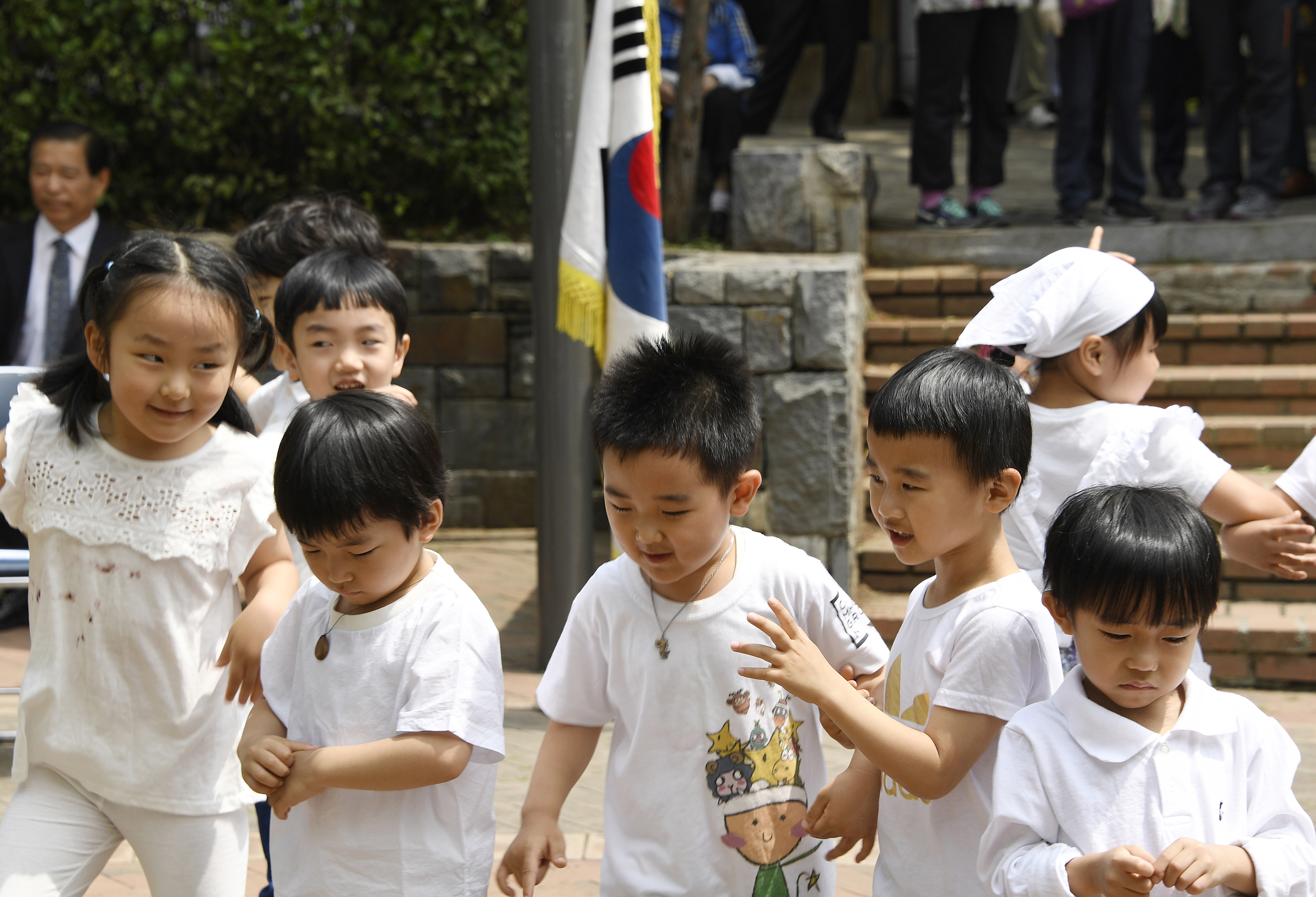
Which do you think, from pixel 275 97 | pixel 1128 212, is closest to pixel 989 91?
pixel 1128 212

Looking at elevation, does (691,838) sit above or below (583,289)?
below

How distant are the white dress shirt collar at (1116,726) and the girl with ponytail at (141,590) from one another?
133cm

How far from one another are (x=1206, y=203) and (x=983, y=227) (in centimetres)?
116

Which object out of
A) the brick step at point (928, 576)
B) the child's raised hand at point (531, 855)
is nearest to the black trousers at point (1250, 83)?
the brick step at point (928, 576)

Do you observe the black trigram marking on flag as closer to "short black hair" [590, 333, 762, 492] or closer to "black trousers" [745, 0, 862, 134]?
"short black hair" [590, 333, 762, 492]

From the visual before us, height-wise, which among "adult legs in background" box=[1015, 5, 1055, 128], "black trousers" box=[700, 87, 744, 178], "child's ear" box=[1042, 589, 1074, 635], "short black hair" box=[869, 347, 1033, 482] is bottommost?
"child's ear" box=[1042, 589, 1074, 635]

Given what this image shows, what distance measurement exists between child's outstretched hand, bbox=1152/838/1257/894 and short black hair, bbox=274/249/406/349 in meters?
1.96

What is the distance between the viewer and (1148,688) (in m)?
1.73

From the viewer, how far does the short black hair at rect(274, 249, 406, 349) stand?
112 inches

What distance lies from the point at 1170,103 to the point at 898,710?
7087mm

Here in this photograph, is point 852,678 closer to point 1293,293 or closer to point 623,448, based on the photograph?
point 623,448

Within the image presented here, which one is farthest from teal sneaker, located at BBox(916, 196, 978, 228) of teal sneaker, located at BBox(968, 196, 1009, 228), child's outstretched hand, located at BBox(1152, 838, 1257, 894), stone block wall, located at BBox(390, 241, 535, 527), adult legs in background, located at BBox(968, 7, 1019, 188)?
child's outstretched hand, located at BBox(1152, 838, 1257, 894)

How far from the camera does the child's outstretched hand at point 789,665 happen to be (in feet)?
5.88

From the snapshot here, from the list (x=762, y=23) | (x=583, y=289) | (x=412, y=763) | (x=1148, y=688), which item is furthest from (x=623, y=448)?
(x=762, y=23)
